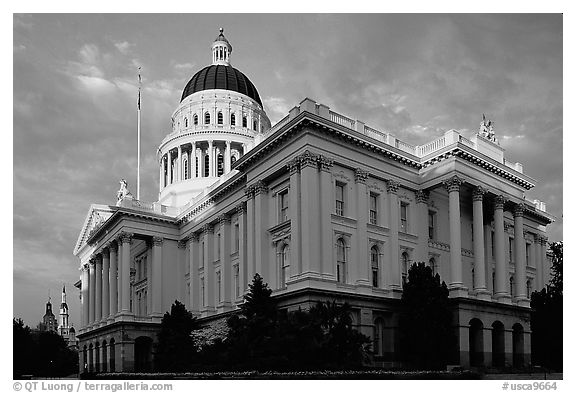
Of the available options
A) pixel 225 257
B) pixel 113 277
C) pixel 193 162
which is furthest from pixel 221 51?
pixel 225 257

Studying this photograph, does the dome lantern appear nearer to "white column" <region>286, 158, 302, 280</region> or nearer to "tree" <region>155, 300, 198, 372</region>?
"tree" <region>155, 300, 198, 372</region>

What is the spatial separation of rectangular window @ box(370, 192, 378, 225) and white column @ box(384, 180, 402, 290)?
102 cm

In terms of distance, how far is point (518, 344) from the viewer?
5331 centimetres

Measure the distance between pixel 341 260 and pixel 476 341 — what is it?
11.5 metres

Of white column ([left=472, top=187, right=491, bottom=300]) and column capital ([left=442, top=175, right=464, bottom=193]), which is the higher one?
column capital ([left=442, top=175, right=464, bottom=193])

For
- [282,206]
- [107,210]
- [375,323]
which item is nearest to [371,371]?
[375,323]

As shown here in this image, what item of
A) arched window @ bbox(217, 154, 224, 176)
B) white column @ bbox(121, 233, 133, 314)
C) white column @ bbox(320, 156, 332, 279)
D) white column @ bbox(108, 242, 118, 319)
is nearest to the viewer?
white column @ bbox(320, 156, 332, 279)

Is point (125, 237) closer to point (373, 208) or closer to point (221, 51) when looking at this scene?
point (373, 208)

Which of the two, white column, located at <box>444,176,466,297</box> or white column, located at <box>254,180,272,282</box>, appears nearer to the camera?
white column, located at <box>444,176,466,297</box>

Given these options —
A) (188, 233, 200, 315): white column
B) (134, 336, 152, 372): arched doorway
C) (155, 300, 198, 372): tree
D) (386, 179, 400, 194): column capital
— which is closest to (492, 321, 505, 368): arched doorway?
(386, 179, 400, 194): column capital

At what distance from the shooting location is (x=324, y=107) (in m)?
47.4

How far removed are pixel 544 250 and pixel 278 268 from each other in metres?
32.3

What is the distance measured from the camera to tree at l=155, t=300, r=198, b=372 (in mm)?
50094

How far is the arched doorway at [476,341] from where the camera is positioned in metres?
49.0
